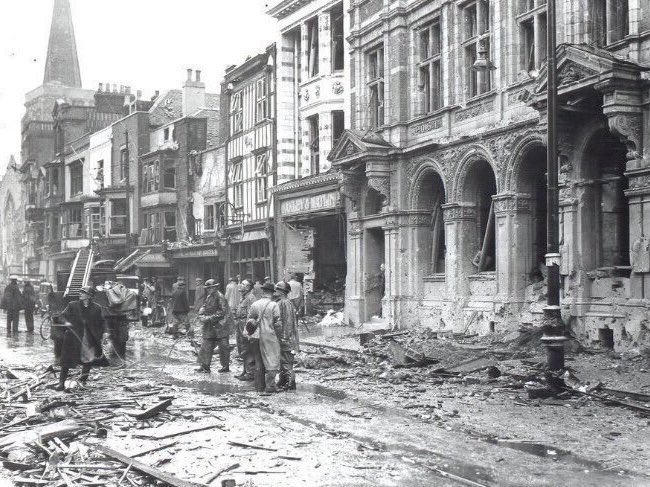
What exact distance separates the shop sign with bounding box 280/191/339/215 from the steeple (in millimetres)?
72151

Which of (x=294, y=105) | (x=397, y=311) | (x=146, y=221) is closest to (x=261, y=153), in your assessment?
(x=294, y=105)

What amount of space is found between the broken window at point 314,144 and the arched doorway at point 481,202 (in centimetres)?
1053

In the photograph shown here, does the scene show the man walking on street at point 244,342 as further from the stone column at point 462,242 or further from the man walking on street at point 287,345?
the stone column at point 462,242

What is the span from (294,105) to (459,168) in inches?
490

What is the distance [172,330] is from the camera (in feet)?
91.2

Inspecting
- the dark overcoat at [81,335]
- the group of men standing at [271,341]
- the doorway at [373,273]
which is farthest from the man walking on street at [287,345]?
the doorway at [373,273]

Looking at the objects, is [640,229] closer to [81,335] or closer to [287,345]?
[287,345]

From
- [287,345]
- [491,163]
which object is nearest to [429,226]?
[491,163]

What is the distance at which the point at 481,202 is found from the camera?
76.1 ft

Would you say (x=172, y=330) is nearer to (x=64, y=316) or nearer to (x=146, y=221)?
(x=64, y=316)

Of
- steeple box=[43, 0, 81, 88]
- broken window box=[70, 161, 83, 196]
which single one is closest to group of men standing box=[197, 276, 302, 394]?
broken window box=[70, 161, 83, 196]

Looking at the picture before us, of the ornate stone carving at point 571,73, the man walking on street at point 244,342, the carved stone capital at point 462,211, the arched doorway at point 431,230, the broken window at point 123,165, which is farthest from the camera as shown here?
the broken window at point 123,165

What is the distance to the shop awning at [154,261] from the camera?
47.2 metres

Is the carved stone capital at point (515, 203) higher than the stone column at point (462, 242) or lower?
higher
